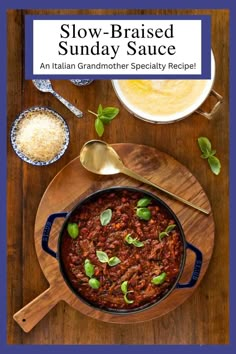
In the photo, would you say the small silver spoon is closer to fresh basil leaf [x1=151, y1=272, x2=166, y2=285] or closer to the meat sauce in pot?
the meat sauce in pot

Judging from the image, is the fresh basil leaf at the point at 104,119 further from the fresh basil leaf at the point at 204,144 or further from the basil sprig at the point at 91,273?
the basil sprig at the point at 91,273

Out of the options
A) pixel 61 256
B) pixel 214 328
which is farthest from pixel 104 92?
pixel 214 328

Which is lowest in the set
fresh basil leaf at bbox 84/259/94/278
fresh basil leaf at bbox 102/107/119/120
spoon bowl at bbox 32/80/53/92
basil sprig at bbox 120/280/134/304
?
basil sprig at bbox 120/280/134/304

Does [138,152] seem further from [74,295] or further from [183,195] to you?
[74,295]

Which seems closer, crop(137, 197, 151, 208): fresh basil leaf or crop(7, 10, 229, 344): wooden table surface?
crop(137, 197, 151, 208): fresh basil leaf

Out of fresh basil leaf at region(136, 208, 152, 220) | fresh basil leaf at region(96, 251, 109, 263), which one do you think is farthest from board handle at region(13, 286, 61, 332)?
fresh basil leaf at region(136, 208, 152, 220)

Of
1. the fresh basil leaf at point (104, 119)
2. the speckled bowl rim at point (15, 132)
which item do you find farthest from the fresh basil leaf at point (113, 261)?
the fresh basil leaf at point (104, 119)
